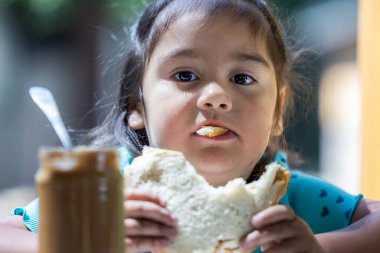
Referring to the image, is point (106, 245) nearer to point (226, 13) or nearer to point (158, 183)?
point (158, 183)

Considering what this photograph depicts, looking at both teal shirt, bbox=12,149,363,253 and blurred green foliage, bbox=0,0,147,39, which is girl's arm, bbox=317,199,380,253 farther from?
blurred green foliage, bbox=0,0,147,39

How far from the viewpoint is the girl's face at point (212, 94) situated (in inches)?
43.3

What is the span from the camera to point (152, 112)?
1228 mm

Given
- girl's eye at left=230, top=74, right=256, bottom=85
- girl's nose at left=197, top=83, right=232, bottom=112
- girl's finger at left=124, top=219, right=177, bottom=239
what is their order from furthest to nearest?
1. girl's eye at left=230, top=74, right=256, bottom=85
2. girl's nose at left=197, top=83, right=232, bottom=112
3. girl's finger at left=124, top=219, right=177, bottom=239

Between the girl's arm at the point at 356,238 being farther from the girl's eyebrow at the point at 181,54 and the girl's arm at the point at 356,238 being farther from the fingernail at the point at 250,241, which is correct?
the girl's eyebrow at the point at 181,54

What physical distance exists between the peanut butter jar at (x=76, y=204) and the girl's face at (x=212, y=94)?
0.56 m

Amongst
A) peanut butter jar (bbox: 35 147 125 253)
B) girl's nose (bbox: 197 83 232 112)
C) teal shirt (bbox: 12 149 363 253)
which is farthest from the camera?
teal shirt (bbox: 12 149 363 253)

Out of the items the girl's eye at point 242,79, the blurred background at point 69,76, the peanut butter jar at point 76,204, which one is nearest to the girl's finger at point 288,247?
the peanut butter jar at point 76,204

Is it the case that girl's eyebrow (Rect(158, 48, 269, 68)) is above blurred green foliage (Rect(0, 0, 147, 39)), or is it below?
below

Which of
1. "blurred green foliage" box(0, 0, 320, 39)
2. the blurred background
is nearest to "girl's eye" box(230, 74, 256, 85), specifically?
the blurred background

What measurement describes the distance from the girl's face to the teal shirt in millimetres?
223

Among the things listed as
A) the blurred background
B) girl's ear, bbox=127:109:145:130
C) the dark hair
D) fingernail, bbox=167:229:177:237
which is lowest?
fingernail, bbox=167:229:177:237

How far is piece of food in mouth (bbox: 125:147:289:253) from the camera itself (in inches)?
27.4

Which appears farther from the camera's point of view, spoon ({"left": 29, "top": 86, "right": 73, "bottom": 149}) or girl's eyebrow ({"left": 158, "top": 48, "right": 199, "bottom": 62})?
girl's eyebrow ({"left": 158, "top": 48, "right": 199, "bottom": 62})
